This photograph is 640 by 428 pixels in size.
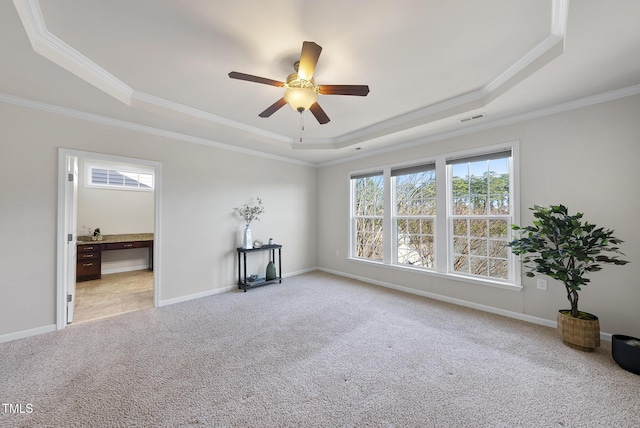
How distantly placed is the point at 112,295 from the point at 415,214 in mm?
5217

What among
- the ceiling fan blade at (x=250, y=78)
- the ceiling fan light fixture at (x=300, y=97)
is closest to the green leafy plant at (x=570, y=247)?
the ceiling fan light fixture at (x=300, y=97)

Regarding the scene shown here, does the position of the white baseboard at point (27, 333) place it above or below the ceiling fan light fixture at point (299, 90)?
below

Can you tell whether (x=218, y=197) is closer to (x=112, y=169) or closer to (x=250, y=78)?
(x=250, y=78)

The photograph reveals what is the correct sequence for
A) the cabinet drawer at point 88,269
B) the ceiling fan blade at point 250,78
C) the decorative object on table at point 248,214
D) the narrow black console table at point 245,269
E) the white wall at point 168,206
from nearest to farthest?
the ceiling fan blade at point 250,78 → the white wall at point 168,206 → the narrow black console table at point 245,269 → the decorative object on table at point 248,214 → the cabinet drawer at point 88,269

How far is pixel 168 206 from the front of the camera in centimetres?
366

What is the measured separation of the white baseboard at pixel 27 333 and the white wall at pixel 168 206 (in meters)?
0.02

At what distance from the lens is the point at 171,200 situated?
12.1 feet

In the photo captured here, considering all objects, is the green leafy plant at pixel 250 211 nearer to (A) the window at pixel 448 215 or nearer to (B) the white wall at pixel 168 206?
(B) the white wall at pixel 168 206

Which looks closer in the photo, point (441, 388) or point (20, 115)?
point (441, 388)

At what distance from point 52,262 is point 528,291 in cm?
563

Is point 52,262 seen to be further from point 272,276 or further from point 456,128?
point 456,128

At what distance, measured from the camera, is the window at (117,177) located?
5.38 m

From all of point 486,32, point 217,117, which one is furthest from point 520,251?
point 217,117

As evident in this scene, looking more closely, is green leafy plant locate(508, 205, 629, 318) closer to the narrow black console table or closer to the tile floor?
the narrow black console table
